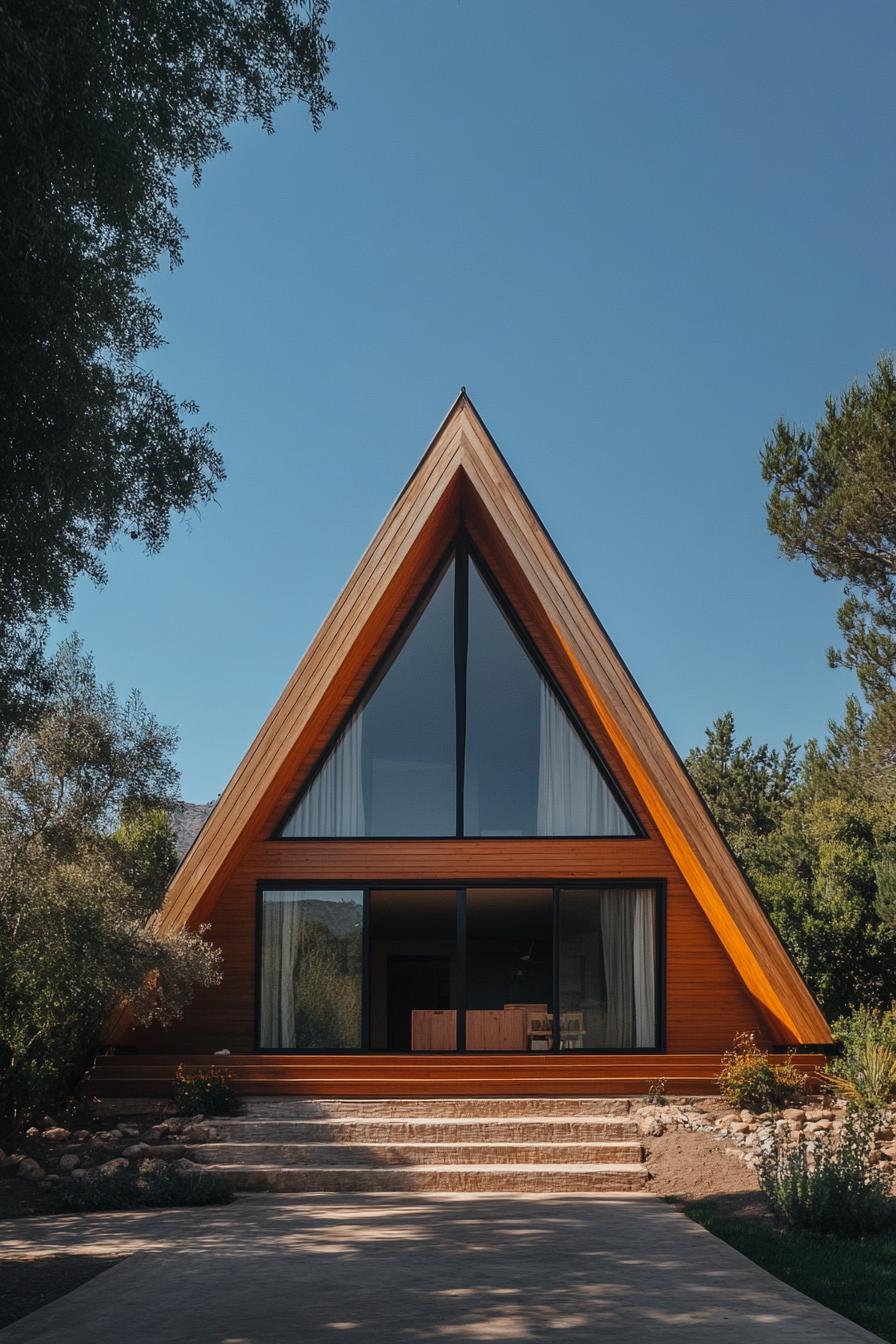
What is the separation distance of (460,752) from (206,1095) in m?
4.69

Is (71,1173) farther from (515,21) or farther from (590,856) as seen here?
(515,21)

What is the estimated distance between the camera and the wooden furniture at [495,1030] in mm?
13930

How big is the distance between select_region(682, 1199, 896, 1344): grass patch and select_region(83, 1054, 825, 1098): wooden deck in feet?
12.7

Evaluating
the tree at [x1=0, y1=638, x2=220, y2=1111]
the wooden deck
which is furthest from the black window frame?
the wooden deck

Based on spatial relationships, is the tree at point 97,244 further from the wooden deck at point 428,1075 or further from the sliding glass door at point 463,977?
the sliding glass door at point 463,977

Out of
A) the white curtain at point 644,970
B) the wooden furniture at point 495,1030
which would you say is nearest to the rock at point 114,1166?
the wooden furniture at point 495,1030

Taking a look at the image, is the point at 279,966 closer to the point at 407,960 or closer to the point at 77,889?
the point at 77,889

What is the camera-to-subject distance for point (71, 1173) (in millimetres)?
10383

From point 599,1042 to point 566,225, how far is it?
986cm

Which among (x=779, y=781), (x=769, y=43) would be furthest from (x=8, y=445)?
(x=779, y=781)

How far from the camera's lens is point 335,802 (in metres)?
14.3

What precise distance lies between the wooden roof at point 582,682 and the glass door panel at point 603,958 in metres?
0.83

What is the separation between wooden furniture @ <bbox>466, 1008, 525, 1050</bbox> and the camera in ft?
45.7

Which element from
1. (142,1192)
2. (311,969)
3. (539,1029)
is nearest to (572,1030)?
(539,1029)
